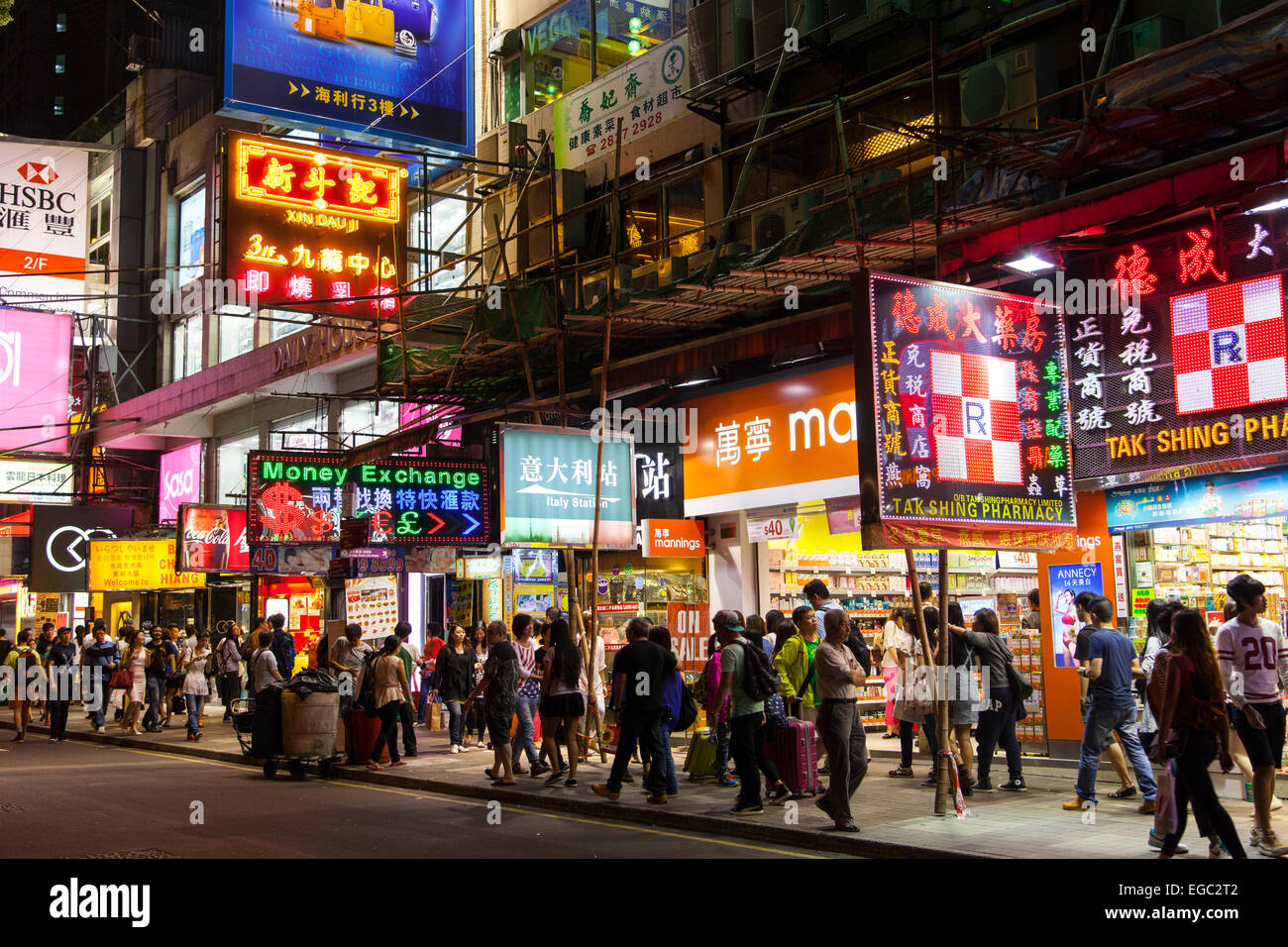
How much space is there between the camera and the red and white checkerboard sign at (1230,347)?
11445mm

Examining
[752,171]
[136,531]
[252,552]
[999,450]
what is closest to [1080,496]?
[999,450]

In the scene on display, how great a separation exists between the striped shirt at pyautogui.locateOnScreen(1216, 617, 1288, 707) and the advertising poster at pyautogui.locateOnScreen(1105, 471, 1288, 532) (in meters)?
3.51

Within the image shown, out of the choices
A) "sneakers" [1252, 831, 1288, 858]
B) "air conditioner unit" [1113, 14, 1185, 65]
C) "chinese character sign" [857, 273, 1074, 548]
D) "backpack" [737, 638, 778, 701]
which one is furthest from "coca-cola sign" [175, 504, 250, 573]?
"sneakers" [1252, 831, 1288, 858]

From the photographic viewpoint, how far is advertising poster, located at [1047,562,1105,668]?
45.3ft

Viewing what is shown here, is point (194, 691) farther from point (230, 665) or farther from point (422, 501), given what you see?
point (422, 501)

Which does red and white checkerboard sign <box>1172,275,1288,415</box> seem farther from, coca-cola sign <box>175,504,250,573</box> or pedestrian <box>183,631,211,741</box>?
coca-cola sign <box>175,504,250,573</box>

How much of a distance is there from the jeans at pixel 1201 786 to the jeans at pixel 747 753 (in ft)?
13.5

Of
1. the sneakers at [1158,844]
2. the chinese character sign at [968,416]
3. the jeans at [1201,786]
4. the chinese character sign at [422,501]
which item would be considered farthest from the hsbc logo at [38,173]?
the jeans at [1201,786]

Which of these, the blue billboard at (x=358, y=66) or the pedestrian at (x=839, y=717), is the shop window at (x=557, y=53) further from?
the pedestrian at (x=839, y=717)

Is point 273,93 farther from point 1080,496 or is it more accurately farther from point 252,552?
point 1080,496

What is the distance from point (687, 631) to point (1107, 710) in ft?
21.1

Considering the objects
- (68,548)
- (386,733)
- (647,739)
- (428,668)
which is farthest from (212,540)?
(647,739)

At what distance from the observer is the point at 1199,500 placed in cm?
1277

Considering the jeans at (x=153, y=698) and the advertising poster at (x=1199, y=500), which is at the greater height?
the advertising poster at (x=1199, y=500)
